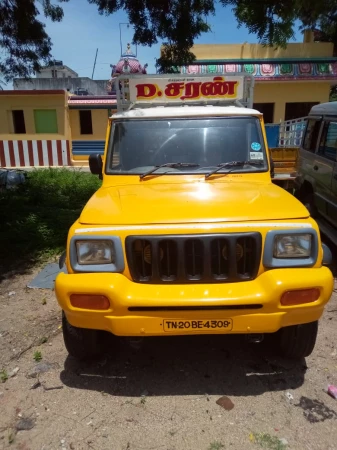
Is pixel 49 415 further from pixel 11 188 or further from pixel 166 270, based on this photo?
pixel 11 188

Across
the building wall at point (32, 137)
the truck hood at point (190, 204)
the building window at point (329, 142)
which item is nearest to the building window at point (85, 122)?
the building wall at point (32, 137)

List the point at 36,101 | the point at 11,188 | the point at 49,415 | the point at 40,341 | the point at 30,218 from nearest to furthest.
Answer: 1. the point at 49,415
2. the point at 40,341
3. the point at 30,218
4. the point at 11,188
5. the point at 36,101

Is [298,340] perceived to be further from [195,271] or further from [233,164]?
[233,164]

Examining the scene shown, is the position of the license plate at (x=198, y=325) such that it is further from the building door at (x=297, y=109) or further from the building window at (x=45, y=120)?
the building door at (x=297, y=109)

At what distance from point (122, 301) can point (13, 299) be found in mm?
2375

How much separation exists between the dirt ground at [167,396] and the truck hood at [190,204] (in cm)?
122

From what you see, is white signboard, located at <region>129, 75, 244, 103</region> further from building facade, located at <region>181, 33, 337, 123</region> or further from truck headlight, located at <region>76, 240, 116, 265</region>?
building facade, located at <region>181, 33, 337, 123</region>

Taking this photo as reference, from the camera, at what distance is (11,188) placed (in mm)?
9906

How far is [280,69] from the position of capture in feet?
48.1

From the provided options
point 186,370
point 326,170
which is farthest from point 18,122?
point 186,370

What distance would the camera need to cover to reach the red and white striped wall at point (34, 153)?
14.5 m

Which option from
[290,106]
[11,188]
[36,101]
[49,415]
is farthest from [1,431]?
[290,106]

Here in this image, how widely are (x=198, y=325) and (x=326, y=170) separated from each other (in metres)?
3.87

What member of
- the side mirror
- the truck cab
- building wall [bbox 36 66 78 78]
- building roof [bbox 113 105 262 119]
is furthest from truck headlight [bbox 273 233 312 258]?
building wall [bbox 36 66 78 78]
